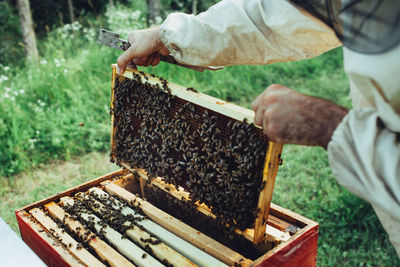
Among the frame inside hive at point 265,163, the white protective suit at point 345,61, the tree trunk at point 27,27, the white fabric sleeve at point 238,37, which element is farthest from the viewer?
the tree trunk at point 27,27

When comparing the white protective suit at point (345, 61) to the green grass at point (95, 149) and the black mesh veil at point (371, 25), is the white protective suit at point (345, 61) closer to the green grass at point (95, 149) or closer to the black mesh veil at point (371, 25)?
the black mesh veil at point (371, 25)

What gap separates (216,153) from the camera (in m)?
2.06

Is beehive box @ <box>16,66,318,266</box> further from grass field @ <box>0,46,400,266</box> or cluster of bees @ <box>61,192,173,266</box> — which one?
grass field @ <box>0,46,400,266</box>

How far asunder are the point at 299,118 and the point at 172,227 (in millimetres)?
1154

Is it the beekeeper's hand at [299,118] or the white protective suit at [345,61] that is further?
the beekeeper's hand at [299,118]

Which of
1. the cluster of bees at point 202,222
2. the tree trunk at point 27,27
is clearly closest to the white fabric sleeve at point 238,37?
the cluster of bees at point 202,222

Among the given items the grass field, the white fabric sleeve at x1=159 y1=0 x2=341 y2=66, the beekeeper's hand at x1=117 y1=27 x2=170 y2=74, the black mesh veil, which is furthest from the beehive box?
the grass field

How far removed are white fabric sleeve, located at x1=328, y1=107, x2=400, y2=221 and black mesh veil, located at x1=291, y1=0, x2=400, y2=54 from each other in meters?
0.28

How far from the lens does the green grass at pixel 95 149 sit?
3.73m

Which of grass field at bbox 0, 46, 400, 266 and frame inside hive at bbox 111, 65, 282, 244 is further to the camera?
grass field at bbox 0, 46, 400, 266

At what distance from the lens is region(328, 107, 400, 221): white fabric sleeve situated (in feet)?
4.46

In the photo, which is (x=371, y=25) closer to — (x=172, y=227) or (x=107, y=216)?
(x=172, y=227)

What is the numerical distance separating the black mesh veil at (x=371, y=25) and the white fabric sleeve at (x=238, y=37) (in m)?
0.80

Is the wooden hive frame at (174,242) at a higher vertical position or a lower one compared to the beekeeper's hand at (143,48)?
lower
